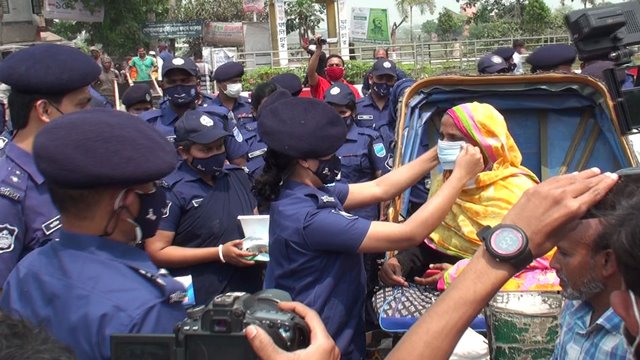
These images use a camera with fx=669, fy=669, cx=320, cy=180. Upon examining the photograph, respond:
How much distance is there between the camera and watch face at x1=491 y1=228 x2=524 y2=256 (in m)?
1.41

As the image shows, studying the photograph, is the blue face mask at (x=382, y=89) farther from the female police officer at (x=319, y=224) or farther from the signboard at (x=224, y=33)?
the signboard at (x=224, y=33)

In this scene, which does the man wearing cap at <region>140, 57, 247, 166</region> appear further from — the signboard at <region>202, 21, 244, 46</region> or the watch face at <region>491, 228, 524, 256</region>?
A: the signboard at <region>202, 21, 244, 46</region>

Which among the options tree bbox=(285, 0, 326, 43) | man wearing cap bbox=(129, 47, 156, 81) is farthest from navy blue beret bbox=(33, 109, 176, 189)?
tree bbox=(285, 0, 326, 43)

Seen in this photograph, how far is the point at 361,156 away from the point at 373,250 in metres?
2.74

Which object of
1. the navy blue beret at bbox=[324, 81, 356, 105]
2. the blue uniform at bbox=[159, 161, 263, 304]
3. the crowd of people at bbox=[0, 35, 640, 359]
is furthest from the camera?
the navy blue beret at bbox=[324, 81, 356, 105]

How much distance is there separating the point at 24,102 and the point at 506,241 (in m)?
2.00

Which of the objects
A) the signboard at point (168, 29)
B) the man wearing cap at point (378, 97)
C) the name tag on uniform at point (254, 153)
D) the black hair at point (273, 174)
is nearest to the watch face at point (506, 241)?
the black hair at point (273, 174)

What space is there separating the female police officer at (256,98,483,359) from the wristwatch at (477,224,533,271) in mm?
1041

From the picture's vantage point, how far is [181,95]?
533 cm

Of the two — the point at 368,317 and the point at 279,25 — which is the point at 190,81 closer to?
the point at 368,317

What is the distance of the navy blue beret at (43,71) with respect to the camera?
2559 mm

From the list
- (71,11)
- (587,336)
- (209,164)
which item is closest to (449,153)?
(209,164)

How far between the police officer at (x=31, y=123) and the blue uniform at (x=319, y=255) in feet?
2.74

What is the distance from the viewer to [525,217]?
1.44m
